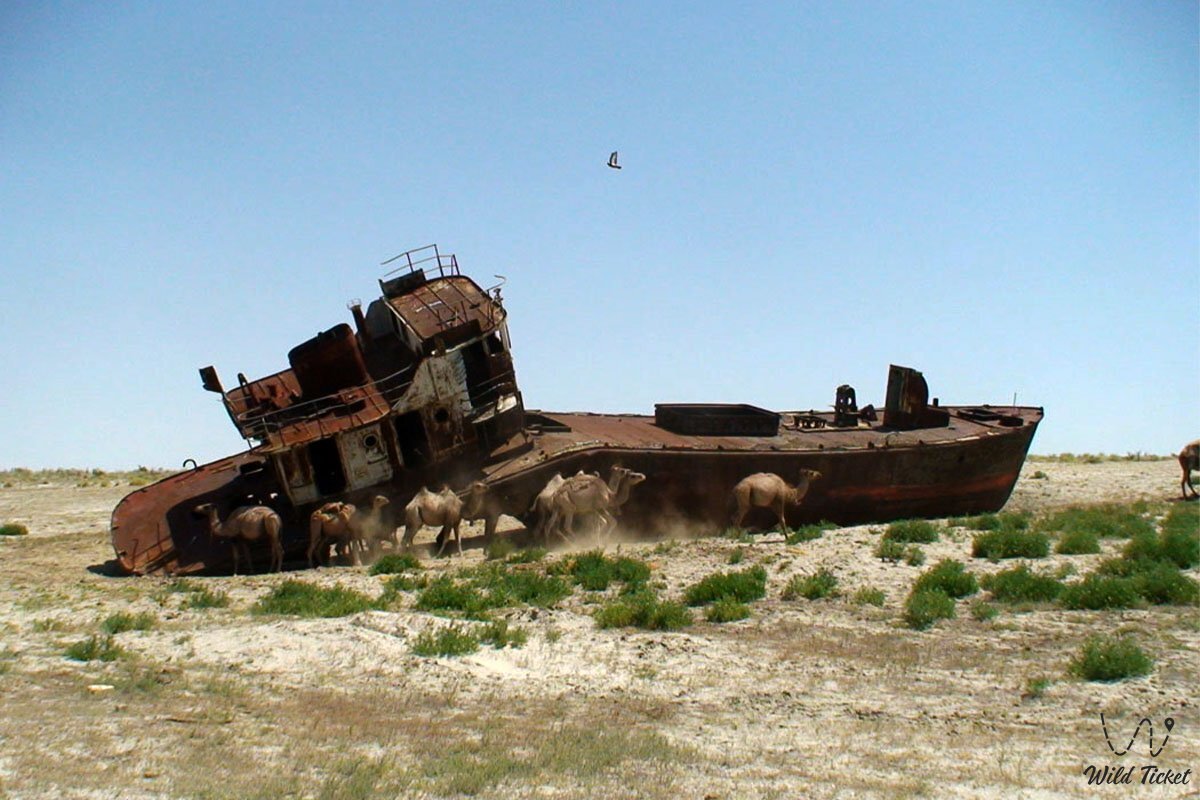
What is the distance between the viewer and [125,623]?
41.3ft

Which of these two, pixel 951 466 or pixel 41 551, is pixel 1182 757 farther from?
pixel 41 551

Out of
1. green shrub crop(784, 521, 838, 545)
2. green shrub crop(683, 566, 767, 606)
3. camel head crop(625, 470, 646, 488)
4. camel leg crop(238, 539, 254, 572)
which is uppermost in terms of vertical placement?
camel head crop(625, 470, 646, 488)

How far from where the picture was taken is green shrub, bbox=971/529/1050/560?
1670 cm

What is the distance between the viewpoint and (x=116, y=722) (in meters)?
9.18

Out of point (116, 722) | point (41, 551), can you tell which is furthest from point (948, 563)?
point (41, 551)

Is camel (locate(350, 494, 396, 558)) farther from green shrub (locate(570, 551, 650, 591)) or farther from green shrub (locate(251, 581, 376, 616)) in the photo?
green shrub (locate(570, 551, 650, 591))

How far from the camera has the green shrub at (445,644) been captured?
1162 centimetres

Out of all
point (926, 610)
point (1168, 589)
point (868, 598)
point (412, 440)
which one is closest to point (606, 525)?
point (412, 440)

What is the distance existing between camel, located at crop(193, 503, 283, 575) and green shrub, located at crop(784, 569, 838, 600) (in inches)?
305

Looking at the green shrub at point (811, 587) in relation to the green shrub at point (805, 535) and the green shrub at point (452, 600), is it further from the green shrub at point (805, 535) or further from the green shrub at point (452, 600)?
the green shrub at point (805, 535)

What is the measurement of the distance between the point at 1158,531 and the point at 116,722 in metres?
16.6

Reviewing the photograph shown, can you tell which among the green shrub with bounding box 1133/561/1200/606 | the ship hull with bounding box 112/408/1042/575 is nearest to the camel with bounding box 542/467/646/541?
the ship hull with bounding box 112/408/1042/575

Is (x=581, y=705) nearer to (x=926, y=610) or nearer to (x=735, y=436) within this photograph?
(x=926, y=610)

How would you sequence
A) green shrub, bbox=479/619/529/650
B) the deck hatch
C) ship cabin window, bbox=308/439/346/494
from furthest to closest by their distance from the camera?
the deck hatch
ship cabin window, bbox=308/439/346/494
green shrub, bbox=479/619/529/650
